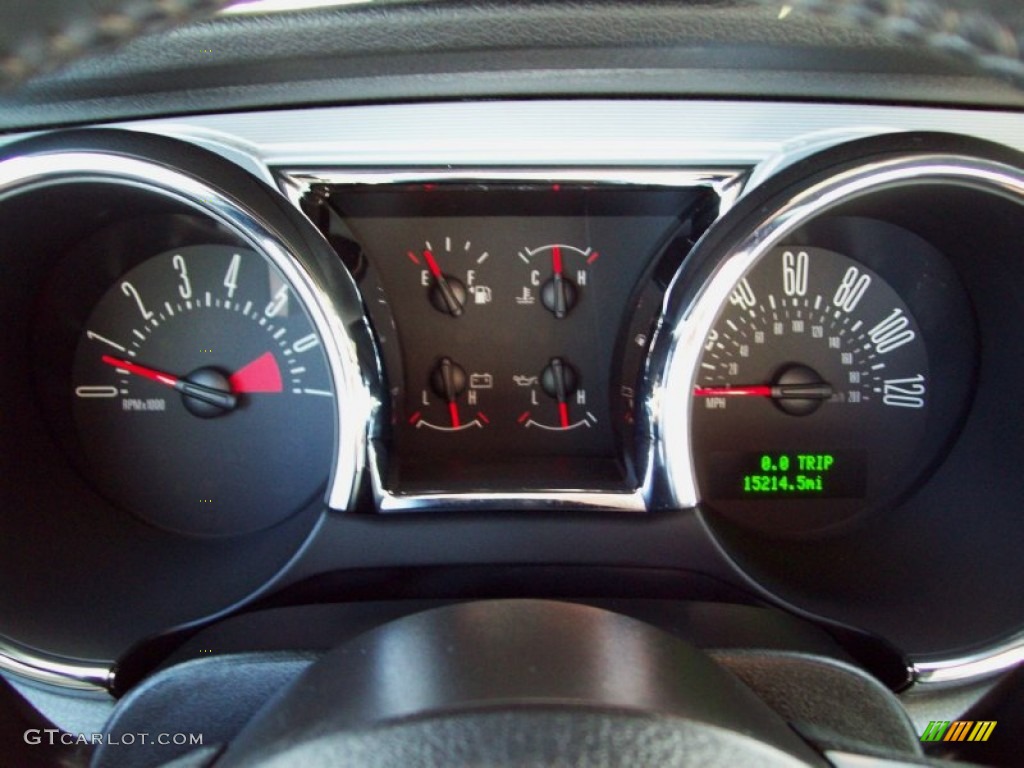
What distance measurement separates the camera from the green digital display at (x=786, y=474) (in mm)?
1646

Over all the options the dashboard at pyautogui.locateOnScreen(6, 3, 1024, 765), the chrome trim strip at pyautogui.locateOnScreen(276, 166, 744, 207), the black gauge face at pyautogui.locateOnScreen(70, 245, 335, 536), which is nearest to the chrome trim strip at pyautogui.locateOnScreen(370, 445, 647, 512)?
the dashboard at pyautogui.locateOnScreen(6, 3, 1024, 765)

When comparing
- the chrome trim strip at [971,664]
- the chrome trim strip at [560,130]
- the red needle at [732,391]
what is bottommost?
the chrome trim strip at [971,664]

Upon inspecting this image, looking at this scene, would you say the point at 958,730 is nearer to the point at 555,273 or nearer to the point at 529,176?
the point at 555,273

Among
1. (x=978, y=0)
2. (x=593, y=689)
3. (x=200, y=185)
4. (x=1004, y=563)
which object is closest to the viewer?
(x=978, y=0)

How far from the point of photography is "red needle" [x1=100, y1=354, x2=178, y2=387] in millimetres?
1606

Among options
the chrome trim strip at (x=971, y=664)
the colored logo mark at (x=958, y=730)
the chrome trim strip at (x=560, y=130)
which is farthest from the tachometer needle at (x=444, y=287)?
the colored logo mark at (x=958, y=730)

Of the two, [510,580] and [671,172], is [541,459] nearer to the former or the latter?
[510,580]

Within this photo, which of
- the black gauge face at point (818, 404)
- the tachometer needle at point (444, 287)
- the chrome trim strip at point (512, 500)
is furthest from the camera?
the black gauge face at point (818, 404)

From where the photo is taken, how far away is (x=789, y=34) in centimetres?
116

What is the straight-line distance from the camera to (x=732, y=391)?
5.41 feet

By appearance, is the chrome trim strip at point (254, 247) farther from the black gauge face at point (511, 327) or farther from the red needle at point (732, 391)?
the red needle at point (732, 391)

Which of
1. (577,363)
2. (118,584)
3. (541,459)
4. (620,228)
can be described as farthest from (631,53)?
(118,584)

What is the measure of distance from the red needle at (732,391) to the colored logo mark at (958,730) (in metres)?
0.58

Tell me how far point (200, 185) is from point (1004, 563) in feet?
4.34
